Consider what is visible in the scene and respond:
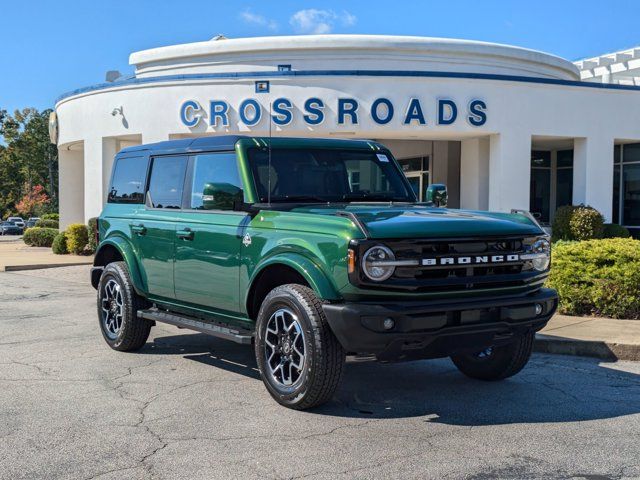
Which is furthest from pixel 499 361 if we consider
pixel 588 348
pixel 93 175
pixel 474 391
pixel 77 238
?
pixel 93 175

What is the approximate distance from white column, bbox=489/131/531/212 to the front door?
556 inches

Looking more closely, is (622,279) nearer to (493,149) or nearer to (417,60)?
(493,149)

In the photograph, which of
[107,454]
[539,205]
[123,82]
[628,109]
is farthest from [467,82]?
[107,454]

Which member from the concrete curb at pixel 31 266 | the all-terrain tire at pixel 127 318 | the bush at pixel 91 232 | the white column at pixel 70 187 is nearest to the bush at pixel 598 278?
the all-terrain tire at pixel 127 318

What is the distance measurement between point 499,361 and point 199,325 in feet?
8.93

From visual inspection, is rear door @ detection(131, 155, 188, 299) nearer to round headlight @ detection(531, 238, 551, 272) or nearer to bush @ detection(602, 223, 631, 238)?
round headlight @ detection(531, 238, 551, 272)

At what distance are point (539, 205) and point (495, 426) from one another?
2097cm

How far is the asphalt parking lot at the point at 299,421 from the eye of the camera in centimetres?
442

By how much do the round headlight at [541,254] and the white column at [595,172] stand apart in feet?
51.5

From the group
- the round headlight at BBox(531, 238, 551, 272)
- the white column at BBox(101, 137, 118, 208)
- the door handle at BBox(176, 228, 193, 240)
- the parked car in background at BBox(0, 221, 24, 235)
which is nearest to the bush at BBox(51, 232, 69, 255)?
the white column at BBox(101, 137, 118, 208)

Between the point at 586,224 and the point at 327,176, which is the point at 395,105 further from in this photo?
the point at 327,176

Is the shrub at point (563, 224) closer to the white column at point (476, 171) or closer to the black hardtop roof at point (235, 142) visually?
the white column at point (476, 171)

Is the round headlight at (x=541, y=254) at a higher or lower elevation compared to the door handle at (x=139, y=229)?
lower

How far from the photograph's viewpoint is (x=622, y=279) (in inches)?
370
